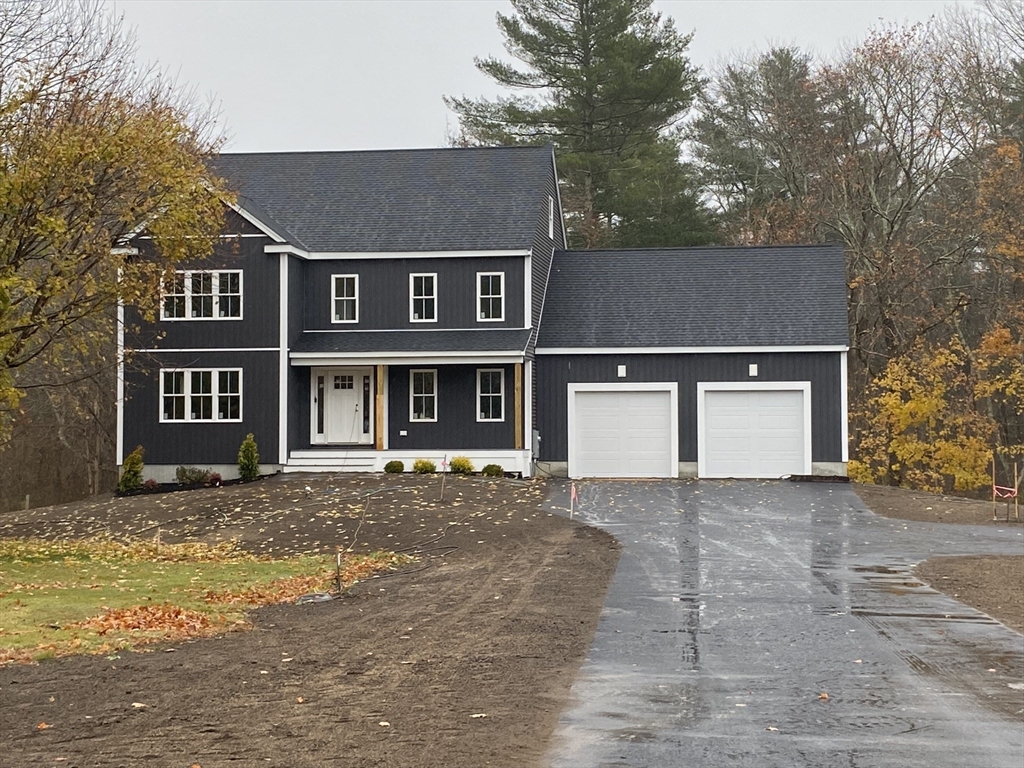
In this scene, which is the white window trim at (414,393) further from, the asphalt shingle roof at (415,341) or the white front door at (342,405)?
the white front door at (342,405)

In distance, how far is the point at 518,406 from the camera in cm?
2911

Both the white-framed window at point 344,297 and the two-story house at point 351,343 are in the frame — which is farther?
the white-framed window at point 344,297

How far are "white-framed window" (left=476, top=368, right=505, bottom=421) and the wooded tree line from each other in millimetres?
7634

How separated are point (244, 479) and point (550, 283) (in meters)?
9.57

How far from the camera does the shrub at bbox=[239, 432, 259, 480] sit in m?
28.5

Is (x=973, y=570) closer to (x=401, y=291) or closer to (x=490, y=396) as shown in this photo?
(x=490, y=396)

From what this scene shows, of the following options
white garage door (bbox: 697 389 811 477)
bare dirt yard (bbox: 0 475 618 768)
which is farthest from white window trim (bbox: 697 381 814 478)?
bare dirt yard (bbox: 0 475 618 768)

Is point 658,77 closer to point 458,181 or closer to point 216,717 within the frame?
point 458,181

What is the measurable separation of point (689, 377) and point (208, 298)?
11.7 m

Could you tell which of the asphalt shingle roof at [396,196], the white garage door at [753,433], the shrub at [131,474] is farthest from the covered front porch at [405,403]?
the white garage door at [753,433]

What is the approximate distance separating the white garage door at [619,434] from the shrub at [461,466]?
2720 mm

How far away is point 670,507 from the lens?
76.1 ft

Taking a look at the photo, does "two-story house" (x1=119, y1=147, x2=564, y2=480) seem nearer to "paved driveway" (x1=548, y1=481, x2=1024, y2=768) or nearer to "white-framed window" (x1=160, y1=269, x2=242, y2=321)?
"white-framed window" (x1=160, y1=269, x2=242, y2=321)

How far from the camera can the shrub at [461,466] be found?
94.6 ft
